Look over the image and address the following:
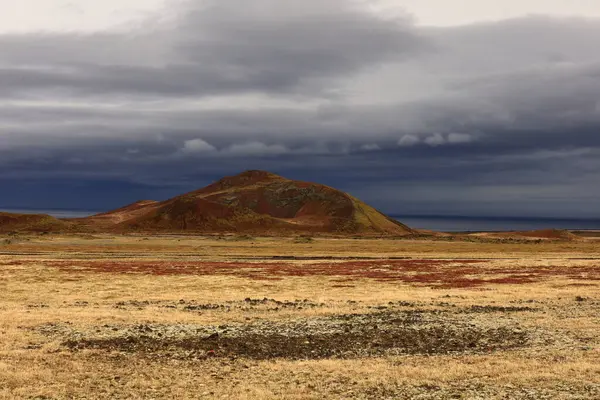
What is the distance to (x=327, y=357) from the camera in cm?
2333

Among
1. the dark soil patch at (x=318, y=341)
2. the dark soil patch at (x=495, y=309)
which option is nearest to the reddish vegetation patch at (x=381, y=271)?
the dark soil patch at (x=495, y=309)

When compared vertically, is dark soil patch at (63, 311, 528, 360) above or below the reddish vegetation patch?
above

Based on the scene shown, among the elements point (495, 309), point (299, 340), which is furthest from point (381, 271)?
point (299, 340)

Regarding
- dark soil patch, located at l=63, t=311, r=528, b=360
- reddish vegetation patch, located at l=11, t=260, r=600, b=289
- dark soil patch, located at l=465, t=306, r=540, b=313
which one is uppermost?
dark soil patch, located at l=63, t=311, r=528, b=360

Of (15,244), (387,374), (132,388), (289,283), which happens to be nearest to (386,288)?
(289,283)

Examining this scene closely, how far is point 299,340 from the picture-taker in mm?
26281

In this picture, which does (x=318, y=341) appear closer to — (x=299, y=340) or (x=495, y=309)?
(x=299, y=340)

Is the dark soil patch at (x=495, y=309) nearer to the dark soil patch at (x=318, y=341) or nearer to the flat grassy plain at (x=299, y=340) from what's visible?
the flat grassy plain at (x=299, y=340)

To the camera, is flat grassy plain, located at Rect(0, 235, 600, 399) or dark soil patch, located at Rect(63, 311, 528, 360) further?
dark soil patch, located at Rect(63, 311, 528, 360)

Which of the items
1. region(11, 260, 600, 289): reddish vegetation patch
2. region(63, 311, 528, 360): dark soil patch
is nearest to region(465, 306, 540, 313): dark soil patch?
region(63, 311, 528, 360): dark soil patch

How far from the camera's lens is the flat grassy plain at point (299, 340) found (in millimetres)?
18766

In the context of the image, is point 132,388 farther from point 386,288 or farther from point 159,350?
point 386,288

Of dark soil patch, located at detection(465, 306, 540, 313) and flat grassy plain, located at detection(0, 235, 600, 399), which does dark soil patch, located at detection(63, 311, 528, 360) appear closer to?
flat grassy plain, located at detection(0, 235, 600, 399)

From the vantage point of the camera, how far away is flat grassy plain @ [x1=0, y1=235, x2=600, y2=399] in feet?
61.6
